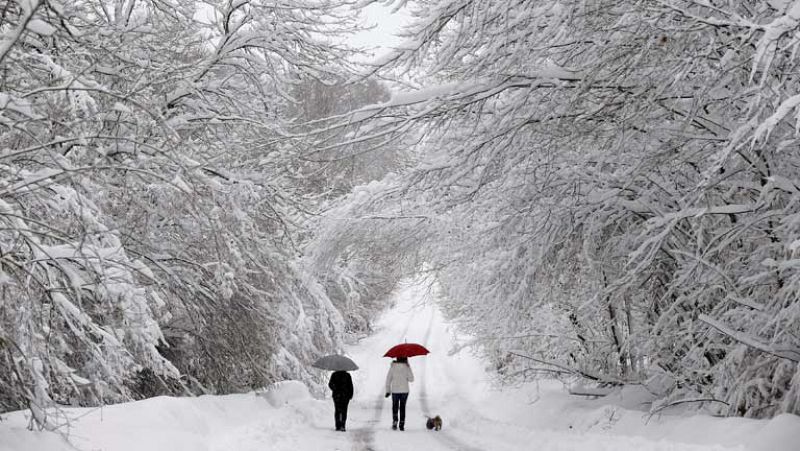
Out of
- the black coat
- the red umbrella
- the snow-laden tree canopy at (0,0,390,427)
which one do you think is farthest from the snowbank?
the red umbrella

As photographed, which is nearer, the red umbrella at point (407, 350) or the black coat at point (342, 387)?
the black coat at point (342, 387)

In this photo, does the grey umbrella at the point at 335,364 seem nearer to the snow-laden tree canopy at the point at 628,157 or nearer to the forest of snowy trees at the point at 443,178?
the forest of snowy trees at the point at 443,178

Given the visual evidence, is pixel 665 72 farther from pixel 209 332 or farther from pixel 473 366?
pixel 473 366

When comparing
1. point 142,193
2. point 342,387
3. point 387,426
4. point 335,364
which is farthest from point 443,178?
point 387,426

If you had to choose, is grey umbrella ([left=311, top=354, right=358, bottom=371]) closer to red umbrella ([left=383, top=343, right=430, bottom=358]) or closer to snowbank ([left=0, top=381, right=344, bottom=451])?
red umbrella ([left=383, top=343, right=430, bottom=358])

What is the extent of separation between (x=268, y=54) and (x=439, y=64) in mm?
5032

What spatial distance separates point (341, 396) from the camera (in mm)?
14391

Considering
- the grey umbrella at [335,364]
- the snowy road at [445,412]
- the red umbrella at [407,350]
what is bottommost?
the snowy road at [445,412]

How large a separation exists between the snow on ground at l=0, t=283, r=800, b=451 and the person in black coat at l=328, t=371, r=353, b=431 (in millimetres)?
335

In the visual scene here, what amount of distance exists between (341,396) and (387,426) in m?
2.09

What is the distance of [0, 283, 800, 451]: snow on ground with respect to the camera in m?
7.66

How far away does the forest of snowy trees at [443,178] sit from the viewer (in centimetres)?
547

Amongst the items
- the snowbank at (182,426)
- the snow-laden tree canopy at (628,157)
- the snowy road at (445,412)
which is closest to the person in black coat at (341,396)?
the snowy road at (445,412)

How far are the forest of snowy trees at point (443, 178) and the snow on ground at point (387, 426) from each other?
47 cm
